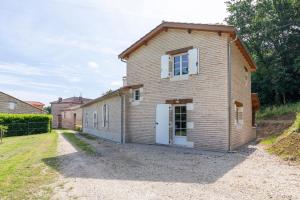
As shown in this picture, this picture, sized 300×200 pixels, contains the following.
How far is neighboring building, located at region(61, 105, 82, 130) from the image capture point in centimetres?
4469

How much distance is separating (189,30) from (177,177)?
8.89 m

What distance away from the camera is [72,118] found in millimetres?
47781

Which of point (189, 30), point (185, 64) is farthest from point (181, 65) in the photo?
point (189, 30)

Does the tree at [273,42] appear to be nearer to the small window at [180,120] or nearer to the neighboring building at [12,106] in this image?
the small window at [180,120]

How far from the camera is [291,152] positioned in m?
11.7

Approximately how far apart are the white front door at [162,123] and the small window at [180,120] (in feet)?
1.48

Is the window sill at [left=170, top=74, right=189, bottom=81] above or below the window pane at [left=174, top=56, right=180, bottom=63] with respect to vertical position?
below

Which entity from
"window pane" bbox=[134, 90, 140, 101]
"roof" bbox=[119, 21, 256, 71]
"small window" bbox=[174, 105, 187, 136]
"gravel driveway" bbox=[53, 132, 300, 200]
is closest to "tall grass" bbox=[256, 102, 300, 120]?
"roof" bbox=[119, 21, 256, 71]

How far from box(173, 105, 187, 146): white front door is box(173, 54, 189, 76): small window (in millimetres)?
1702

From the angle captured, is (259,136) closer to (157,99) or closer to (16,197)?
(157,99)

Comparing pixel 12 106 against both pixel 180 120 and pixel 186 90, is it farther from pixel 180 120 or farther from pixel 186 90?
pixel 186 90

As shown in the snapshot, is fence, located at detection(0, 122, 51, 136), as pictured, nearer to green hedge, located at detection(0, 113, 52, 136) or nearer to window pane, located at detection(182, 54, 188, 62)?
green hedge, located at detection(0, 113, 52, 136)

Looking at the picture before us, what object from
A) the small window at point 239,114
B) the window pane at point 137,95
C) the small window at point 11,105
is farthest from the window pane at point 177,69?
the small window at point 11,105

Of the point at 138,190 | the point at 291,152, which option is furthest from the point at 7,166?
the point at 291,152
